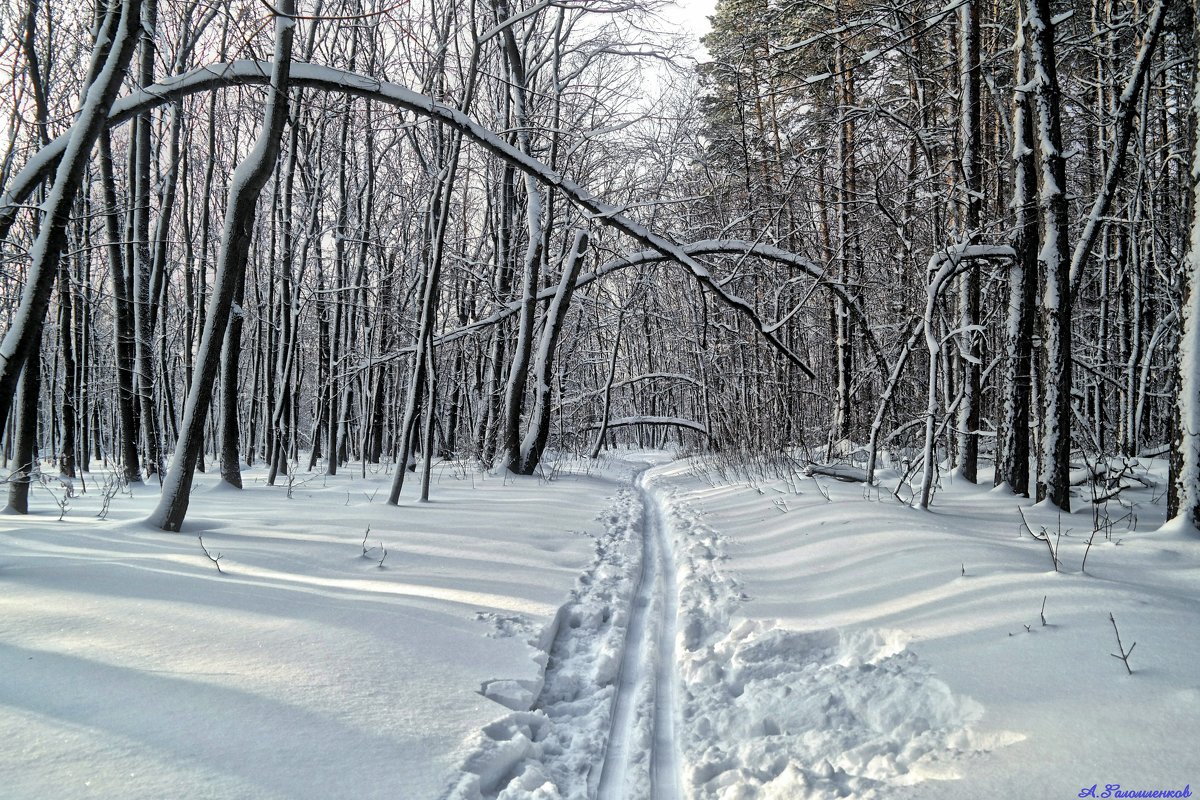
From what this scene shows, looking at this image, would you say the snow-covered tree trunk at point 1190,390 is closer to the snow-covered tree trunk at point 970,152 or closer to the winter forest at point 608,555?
the winter forest at point 608,555

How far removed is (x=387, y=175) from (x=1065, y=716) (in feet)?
68.5

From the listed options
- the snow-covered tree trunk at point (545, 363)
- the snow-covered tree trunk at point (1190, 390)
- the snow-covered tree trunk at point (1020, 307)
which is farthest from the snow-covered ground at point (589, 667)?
the snow-covered tree trunk at point (545, 363)

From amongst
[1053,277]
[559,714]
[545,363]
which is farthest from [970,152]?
[559,714]

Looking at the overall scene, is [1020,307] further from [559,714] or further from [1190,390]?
[559,714]

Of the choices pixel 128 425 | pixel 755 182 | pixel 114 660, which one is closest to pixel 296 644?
pixel 114 660

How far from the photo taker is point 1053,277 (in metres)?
7.36

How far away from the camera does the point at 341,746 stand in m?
2.62

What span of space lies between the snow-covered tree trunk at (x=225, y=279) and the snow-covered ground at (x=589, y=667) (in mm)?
485

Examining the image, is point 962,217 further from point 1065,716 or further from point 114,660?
point 114,660

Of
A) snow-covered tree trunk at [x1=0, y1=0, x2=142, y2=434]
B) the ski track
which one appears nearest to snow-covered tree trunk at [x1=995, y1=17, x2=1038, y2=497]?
the ski track

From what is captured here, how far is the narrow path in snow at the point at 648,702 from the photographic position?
2.76 metres

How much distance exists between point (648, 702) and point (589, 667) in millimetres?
595

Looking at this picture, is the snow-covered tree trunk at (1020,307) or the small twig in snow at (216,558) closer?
the small twig in snow at (216,558)

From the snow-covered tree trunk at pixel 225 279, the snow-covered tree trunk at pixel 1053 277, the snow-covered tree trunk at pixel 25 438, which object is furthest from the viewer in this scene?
the snow-covered tree trunk at pixel 1053 277
